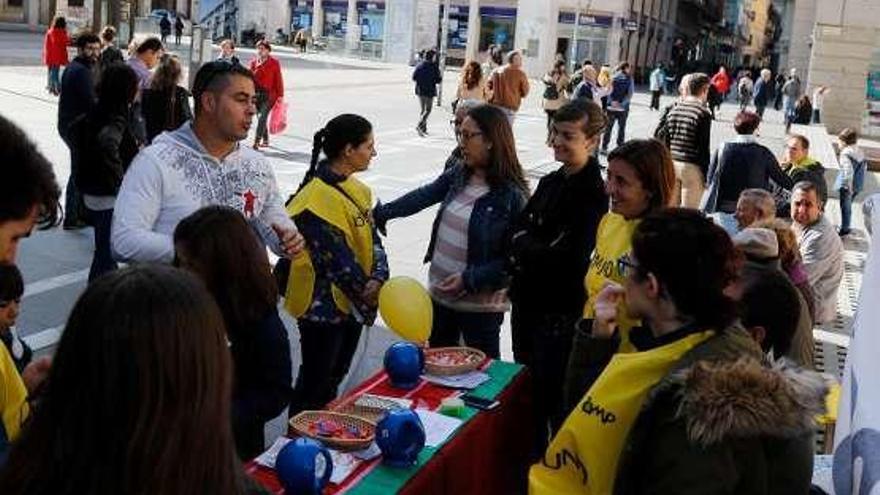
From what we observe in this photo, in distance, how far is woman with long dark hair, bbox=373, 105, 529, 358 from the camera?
194 inches

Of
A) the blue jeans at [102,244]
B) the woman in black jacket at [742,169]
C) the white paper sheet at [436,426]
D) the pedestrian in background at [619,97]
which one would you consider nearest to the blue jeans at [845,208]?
the woman in black jacket at [742,169]

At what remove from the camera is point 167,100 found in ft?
29.7

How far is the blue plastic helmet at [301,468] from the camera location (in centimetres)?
290

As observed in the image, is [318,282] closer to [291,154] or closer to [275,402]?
[275,402]

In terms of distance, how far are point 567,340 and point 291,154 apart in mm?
11864

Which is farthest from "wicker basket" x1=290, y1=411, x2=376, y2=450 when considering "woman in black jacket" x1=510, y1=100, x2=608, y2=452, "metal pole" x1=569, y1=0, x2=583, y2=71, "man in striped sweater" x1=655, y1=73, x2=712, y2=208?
"metal pole" x1=569, y1=0, x2=583, y2=71

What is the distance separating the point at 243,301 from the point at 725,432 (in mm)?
1573

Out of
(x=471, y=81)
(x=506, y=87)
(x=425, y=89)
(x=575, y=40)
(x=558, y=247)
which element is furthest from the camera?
(x=575, y=40)

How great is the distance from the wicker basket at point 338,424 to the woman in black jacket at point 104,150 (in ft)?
13.1

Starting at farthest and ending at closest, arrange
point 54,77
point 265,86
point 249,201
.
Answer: point 54,77 → point 265,86 → point 249,201

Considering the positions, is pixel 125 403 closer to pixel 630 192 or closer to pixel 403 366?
pixel 403 366

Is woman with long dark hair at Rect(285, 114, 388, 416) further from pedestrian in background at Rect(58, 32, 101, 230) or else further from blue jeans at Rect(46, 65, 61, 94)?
blue jeans at Rect(46, 65, 61, 94)

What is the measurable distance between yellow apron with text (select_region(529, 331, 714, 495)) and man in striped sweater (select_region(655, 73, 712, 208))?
7629 millimetres

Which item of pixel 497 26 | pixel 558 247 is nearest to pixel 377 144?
pixel 558 247
